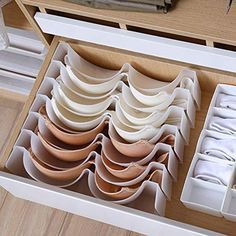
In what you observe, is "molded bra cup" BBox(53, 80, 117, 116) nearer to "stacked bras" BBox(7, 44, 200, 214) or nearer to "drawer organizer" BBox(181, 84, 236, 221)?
"stacked bras" BBox(7, 44, 200, 214)

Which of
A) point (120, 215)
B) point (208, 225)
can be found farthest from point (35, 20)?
point (208, 225)

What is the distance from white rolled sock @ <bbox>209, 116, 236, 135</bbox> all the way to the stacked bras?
0.05 metres

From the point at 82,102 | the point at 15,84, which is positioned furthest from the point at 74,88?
the point at 15,84

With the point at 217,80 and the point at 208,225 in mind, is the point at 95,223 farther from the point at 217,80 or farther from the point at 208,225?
the point at 217,80

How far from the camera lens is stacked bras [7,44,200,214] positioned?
114 centimetres

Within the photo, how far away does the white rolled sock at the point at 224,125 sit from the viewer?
114cm

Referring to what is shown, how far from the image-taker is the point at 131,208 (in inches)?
43.3

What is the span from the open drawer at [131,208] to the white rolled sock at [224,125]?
0.20 ft

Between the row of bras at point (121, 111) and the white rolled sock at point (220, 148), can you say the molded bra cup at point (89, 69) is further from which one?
the white rolled sock at point (220, 148)

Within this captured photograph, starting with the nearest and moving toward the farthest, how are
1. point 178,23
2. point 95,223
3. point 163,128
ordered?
point 178,23
point 163,128
point 95,223

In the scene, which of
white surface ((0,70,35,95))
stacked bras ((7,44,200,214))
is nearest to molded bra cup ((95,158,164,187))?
stacked bras ((7,44,200,214))

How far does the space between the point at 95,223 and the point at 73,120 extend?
0.34 m

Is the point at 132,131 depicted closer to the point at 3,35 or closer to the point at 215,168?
the point at 215,168

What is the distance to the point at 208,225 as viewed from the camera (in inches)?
44.2
